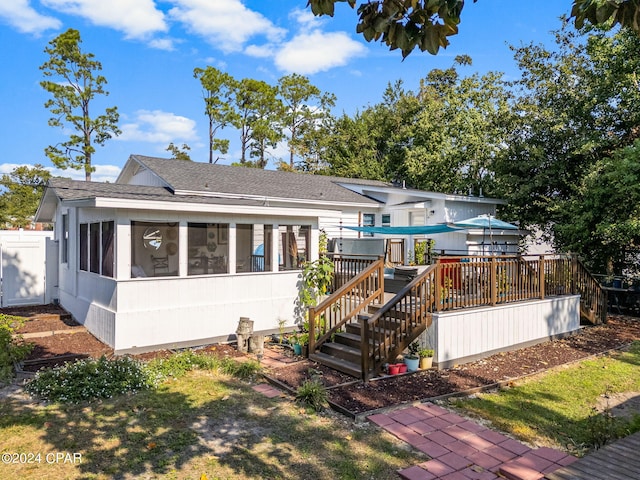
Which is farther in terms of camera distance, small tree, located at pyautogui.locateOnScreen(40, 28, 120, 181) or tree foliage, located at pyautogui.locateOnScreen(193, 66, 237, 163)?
tree foliage, located at pyautogui.locateOnScreen(193, 66, 237, 163)

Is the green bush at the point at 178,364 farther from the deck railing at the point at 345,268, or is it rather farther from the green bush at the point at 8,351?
the deck railing at the point at 345,268

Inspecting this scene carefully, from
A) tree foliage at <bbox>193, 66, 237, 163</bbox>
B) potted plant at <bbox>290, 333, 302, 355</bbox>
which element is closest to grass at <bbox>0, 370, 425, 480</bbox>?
potted plant at <bbox>290, 333, 302, 355</bbox>

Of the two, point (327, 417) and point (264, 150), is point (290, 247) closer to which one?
point (327, 417)

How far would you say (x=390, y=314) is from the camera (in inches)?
295

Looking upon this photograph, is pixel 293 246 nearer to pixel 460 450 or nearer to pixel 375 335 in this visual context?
pixel 375 335

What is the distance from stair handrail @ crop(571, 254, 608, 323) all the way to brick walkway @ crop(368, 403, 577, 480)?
7.28m

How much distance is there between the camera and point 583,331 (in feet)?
35.6

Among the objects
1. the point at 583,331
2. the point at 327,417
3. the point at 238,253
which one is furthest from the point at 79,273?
the point at 583,331

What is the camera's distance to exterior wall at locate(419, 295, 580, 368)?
7773 mm

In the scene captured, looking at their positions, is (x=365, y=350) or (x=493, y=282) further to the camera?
(x=493, y=282)

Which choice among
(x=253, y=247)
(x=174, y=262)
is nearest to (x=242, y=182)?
(x=253, y=247)

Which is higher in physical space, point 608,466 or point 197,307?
point 197,307

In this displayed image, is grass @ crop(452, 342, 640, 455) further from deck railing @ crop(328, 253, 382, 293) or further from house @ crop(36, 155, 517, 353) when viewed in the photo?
house @ crop(36, 155, 517, 353)

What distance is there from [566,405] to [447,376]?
180 cm
